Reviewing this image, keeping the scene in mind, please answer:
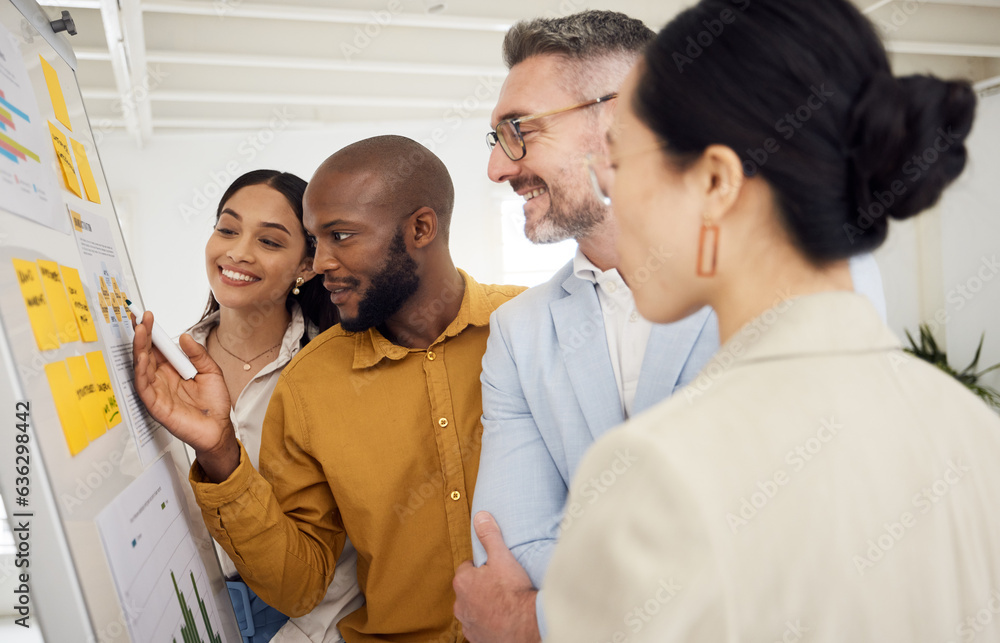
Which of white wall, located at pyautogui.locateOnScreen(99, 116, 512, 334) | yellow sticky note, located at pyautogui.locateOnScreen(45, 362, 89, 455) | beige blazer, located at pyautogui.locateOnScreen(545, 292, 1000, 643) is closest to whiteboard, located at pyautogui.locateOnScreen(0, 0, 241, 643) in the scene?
yellow sticky note, located at pyautogui.locateOnScreen(45, 362, 89, 455)

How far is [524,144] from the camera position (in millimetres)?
1580

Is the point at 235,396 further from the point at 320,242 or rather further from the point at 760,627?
the point at 760,627

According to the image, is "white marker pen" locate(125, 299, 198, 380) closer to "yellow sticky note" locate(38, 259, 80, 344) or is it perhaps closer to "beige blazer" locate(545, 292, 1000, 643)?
"yellow sticky note" locate(38, 259, 80, 344)

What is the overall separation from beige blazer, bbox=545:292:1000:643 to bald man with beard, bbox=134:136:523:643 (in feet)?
3.39

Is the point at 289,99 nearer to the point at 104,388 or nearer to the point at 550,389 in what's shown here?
the point at 550,389

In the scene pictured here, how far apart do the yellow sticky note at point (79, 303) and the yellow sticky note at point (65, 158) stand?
0.17 meters

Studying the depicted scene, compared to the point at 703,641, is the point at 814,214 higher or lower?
higher

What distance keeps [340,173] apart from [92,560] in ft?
3.91

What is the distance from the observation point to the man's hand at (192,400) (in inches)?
45.1

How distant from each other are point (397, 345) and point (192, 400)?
57 cm

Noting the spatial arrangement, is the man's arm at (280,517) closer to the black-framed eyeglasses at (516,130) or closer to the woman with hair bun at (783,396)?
the black-framed eyeglasses at (516,130)

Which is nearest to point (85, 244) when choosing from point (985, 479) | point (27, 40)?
point (27, 40)

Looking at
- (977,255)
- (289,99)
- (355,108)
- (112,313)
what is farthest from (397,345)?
(977,255)

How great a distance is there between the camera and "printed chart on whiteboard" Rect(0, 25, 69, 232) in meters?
0.83
